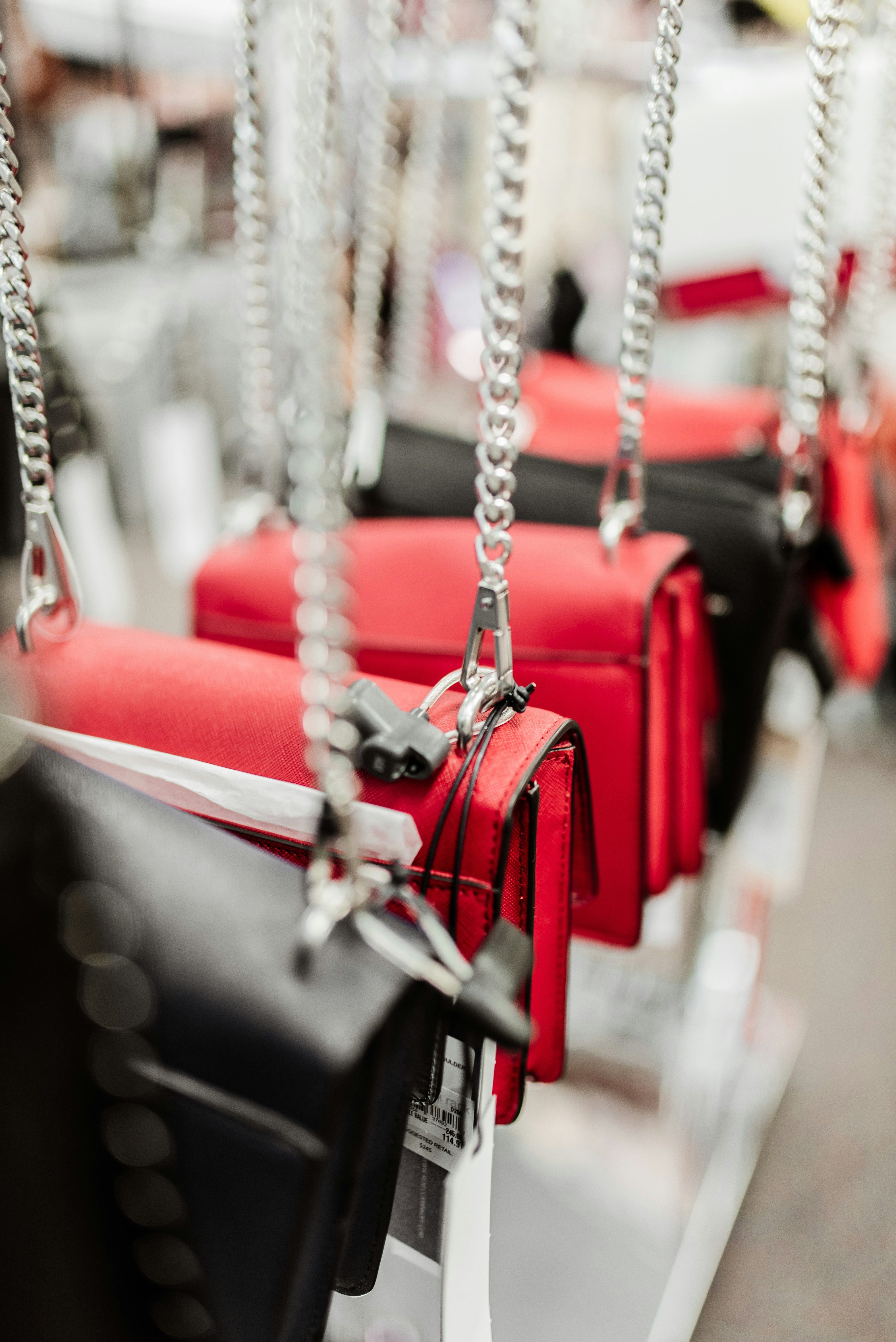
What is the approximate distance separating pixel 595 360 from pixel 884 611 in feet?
1.30

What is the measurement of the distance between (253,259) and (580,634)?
0.27 metres

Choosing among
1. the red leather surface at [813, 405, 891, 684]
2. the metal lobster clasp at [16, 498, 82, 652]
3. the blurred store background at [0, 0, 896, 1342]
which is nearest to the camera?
the metal lobster clasp at [16, 498, 82, 652]

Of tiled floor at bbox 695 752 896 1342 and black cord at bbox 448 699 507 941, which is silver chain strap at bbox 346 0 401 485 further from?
tiled floor at bbox 695 752 896 1342

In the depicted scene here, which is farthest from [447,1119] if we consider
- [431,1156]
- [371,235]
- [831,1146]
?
[831,1146]

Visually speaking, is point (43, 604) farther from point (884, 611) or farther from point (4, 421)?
point (884, 611)

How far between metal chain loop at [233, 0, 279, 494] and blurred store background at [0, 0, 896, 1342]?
0.32 ft

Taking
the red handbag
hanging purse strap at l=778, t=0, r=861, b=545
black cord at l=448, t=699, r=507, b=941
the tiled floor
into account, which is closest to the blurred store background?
the tiled floor

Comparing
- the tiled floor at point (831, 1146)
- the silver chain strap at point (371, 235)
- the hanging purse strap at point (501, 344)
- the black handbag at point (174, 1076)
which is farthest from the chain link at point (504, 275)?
the tiled floor at point (831, 1146)

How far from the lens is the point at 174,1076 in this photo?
0.26m

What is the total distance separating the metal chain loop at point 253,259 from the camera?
1.33 ft

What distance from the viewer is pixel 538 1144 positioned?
0.74 meters

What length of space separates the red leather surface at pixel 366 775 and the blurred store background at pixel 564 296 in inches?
9.3

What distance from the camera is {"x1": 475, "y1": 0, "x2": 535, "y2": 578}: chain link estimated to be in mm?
269

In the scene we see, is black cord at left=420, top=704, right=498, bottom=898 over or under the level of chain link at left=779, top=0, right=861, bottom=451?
under
